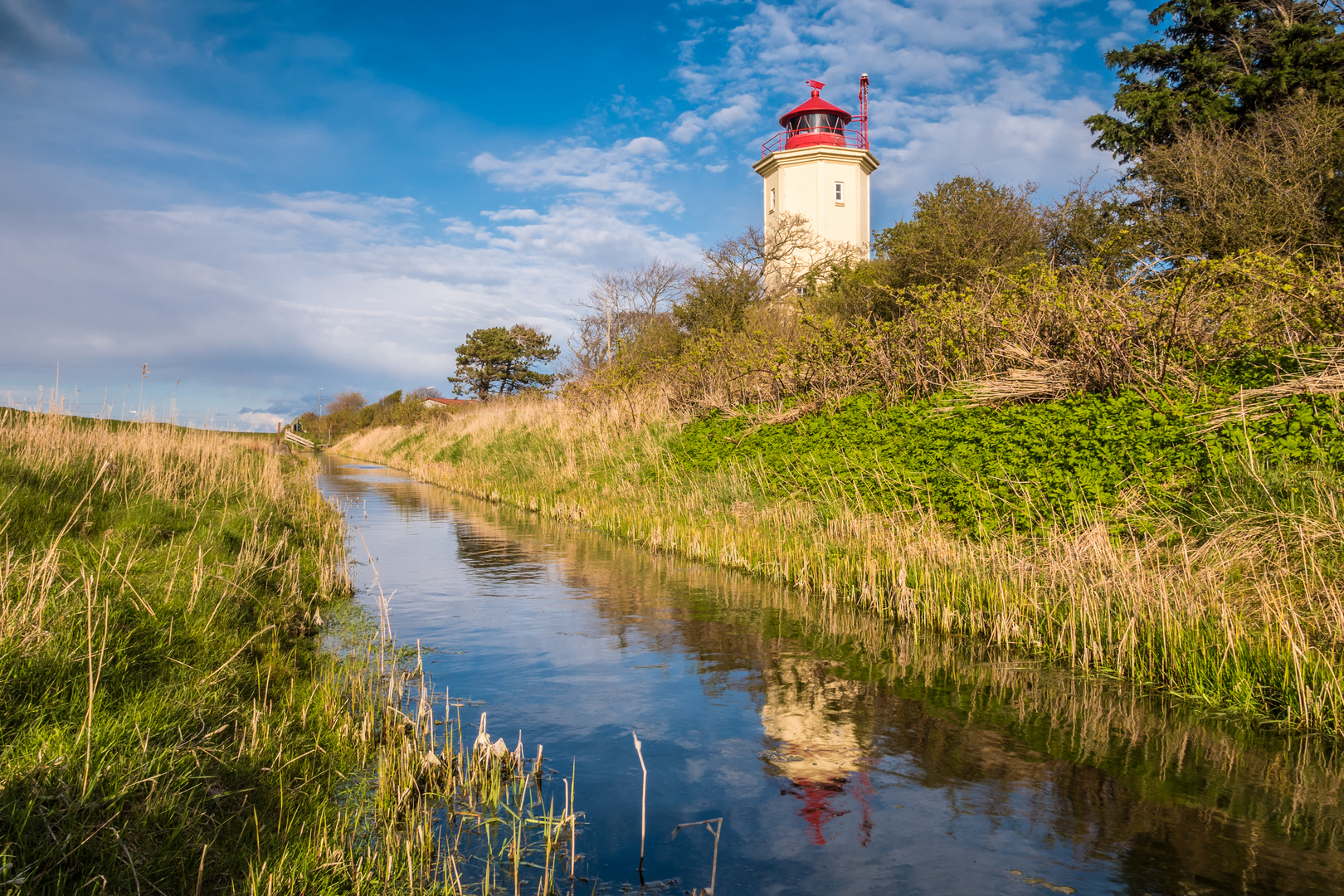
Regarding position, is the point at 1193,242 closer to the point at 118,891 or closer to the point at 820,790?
the point at 820,790

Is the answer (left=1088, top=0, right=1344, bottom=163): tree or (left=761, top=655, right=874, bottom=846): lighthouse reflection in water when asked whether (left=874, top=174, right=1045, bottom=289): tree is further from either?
(left=761, top=655, right=874, bottom=846): lighthouse reflection in water

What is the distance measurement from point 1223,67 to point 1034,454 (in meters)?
25.5

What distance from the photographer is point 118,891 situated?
2656mm

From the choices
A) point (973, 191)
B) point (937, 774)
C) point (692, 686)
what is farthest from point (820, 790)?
point (973, 191)

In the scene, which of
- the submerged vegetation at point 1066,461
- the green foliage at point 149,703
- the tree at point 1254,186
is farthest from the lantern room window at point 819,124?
the green foliage at point 149,703

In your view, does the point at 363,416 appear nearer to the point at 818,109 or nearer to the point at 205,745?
the point at 818,109

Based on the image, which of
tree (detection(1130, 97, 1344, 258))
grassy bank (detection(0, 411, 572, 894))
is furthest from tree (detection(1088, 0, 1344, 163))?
grassy bank (detection(0, 411, 572, 894))

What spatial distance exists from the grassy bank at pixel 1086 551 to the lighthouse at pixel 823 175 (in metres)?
33.1

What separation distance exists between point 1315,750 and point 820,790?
3.02 meters

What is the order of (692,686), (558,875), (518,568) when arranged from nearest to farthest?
(558,875) < (692,686) < (518,568)

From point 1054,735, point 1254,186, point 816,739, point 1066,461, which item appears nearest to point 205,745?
point 816,739

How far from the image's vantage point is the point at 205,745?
373cm

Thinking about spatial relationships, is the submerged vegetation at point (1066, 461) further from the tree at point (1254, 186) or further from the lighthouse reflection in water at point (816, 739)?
the lighthouse reflection in water at point (816, 739)

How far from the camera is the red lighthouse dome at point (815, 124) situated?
44147 mm
